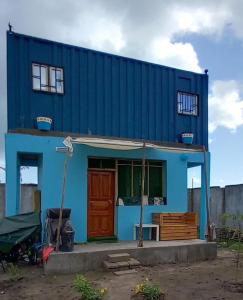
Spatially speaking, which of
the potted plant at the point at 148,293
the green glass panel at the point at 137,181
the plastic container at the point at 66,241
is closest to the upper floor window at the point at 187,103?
the green glass panel at the point at 137,181

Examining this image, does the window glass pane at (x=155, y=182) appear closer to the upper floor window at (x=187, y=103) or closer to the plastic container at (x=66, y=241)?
the upper floor window at (x=187, y=103)

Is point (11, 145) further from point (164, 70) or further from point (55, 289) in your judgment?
point (164, 70)

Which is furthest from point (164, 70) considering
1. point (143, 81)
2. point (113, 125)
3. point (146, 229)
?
point (146, 229)

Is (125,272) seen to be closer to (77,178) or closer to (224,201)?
(77,178)

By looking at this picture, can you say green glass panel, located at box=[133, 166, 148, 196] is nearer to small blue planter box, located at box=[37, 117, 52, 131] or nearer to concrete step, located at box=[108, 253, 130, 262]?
concrete step, located at box=[108, 253, 130, 262]

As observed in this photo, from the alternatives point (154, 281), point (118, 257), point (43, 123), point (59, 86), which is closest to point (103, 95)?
point (59, 86)

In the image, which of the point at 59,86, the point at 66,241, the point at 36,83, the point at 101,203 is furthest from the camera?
the point at 101,203

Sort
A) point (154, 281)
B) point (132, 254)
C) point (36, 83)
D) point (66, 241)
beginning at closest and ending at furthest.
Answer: point (154, 281) < point (66, 241) < point (132, 254) < point (36, 83)

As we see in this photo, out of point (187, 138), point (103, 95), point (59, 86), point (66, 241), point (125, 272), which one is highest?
point (59, 86)

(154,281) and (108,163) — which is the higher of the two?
(108,163)

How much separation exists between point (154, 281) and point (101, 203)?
405cm

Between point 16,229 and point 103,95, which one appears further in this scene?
point 103,95

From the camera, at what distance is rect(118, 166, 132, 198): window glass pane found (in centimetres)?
1263

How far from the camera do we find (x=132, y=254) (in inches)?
408
